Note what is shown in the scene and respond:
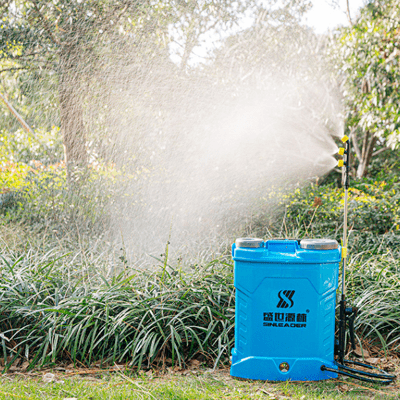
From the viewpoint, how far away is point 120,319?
8.77 feet

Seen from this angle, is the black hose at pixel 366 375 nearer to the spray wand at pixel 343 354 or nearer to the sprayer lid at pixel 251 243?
the spray wand at pixel 343 354

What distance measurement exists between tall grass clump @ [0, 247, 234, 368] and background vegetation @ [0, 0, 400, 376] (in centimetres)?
1

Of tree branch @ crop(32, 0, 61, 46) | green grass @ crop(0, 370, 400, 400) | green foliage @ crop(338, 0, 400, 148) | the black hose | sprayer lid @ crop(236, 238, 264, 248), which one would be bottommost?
green grass @ crop(0, 370, 400, 400)

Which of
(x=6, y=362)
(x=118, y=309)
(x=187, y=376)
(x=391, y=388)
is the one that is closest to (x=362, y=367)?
(x=391, y=388)

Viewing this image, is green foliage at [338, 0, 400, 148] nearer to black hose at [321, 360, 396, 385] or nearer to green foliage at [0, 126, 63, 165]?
black hose at [321, 360, 396, 385]

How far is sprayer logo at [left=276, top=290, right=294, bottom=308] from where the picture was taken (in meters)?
2.37

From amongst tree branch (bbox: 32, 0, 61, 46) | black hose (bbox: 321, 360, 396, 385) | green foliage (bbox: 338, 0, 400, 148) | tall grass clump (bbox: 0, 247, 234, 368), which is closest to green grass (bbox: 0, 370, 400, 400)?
black hose (bbox: 321, 360, 396, 385)

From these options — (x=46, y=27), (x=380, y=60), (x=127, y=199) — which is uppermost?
(x=46, y=27)

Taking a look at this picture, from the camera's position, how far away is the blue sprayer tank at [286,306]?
2.35 meters

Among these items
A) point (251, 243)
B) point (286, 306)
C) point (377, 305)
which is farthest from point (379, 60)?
point (286, 306)

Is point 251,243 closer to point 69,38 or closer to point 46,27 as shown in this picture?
point 69,38

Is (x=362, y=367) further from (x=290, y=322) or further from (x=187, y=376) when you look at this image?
(x=187, y=376)

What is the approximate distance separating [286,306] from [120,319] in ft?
3.36

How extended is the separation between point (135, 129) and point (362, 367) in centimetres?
400
